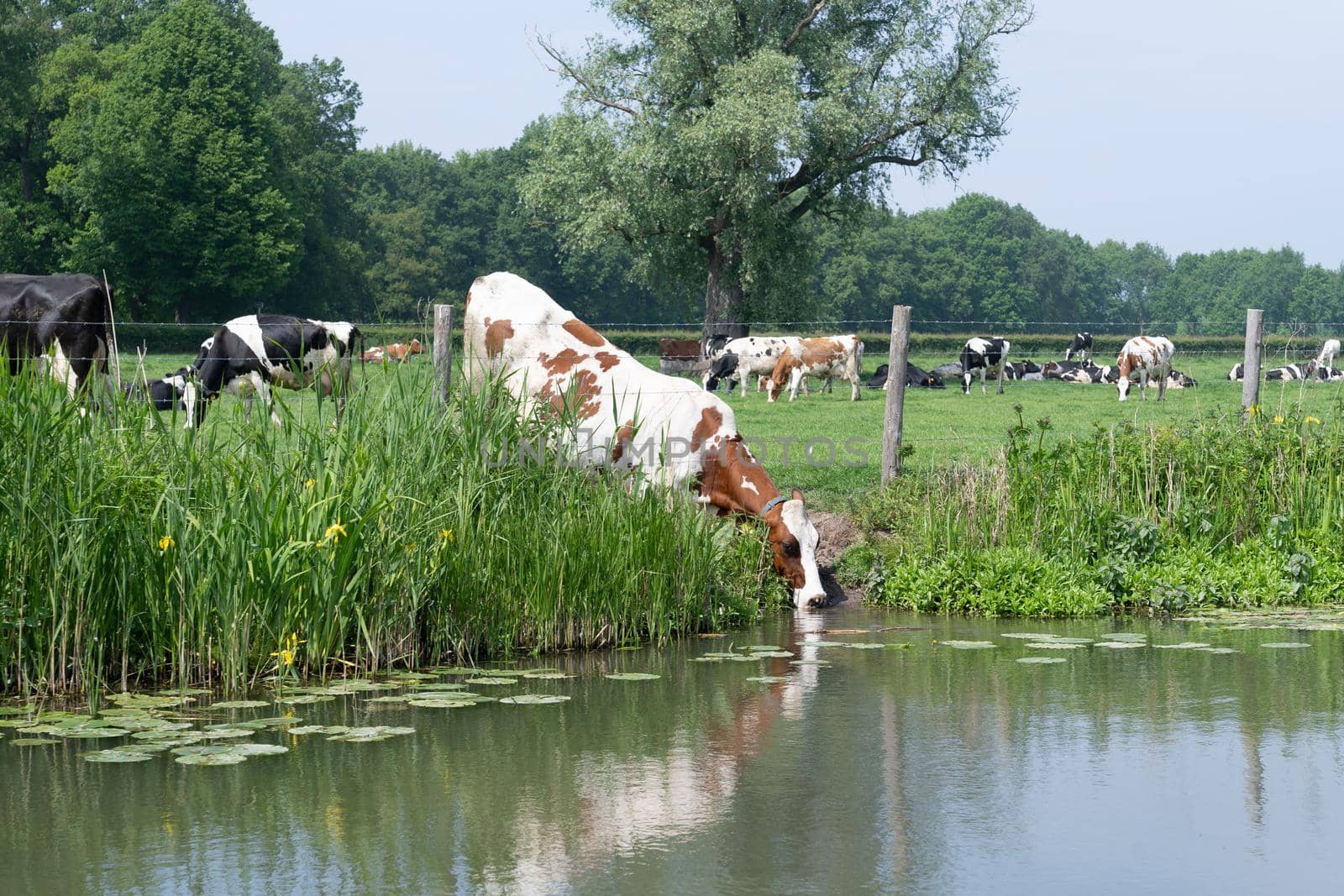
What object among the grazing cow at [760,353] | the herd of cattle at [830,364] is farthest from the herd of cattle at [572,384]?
the grazing cow at [760,353]

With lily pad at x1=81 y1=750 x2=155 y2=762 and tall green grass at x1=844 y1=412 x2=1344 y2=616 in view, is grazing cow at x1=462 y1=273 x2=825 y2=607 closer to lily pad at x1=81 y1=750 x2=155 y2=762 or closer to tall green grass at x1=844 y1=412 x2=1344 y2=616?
tall green grass at x1=844 y1=412 x2=1344 y2=616

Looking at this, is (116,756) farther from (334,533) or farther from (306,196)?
(306,196)

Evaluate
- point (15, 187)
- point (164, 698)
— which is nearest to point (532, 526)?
point (164, 698)

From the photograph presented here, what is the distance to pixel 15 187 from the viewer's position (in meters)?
54.5

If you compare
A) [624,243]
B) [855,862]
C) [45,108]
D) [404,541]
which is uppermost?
[45,108]

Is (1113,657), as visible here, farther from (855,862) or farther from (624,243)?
(624,243)

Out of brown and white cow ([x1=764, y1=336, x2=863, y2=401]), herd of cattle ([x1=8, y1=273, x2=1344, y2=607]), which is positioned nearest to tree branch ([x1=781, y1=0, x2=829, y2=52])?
brown and white cow ([x1=764, y1=336, x2=863, y2=401])

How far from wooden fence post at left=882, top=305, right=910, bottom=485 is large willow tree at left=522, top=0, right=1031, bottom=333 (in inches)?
900

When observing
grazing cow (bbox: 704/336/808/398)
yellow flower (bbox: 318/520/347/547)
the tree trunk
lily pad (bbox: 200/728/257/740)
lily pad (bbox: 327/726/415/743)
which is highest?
the tree trunk

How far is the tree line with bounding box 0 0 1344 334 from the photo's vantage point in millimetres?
38625

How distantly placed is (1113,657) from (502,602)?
148 inches

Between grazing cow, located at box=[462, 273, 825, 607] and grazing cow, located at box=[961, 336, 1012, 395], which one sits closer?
grazing cow, located at box=[462, 273, 825, 607]

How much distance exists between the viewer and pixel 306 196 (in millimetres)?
59062

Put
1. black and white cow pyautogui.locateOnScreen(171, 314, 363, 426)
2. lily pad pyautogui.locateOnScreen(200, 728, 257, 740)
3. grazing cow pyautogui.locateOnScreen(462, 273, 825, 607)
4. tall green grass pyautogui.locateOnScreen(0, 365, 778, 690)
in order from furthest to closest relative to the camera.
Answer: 1. black and white cow pyautogui.locateOnScreen(171, 314, 363, 426)
2. grazing cow pyautogui.locateOnScreen(462, 273, 825, 607)
3. tall green grass pyautogui.locateOnScreen(0, 365, 778, 690)
4. lily pad pyautogui.locateOnScreen(200, 728, 257, 740)
